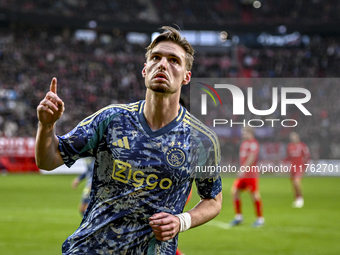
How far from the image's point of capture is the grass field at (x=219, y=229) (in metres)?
8.80

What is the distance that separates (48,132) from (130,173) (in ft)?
1.93

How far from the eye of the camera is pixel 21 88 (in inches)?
1335

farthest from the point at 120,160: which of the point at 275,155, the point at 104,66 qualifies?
the point at 104,66

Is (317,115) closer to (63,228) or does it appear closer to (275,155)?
(275,155)

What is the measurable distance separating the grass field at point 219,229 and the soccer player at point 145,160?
549 centimetres

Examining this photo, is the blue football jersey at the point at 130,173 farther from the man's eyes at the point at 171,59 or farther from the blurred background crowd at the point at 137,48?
the blurred background crowd at the point at 137,48

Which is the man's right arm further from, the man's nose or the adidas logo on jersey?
the man's nose

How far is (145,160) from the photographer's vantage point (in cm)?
307

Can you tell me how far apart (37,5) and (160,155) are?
3940cm

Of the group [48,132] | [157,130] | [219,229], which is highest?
[157,130]

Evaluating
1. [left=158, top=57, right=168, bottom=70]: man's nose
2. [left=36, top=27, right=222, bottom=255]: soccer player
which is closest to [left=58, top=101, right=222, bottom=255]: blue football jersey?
[left=36, top=27, right=222, bottom=255]: soccer player

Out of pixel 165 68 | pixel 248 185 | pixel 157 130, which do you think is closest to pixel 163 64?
pixel 165 68

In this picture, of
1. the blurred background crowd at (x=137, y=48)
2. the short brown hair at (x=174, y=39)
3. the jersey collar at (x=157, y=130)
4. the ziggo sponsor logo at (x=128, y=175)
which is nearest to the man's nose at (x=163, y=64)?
the short brown hair at (x=174, y=39)

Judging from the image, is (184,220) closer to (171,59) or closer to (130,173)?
(130,173)
